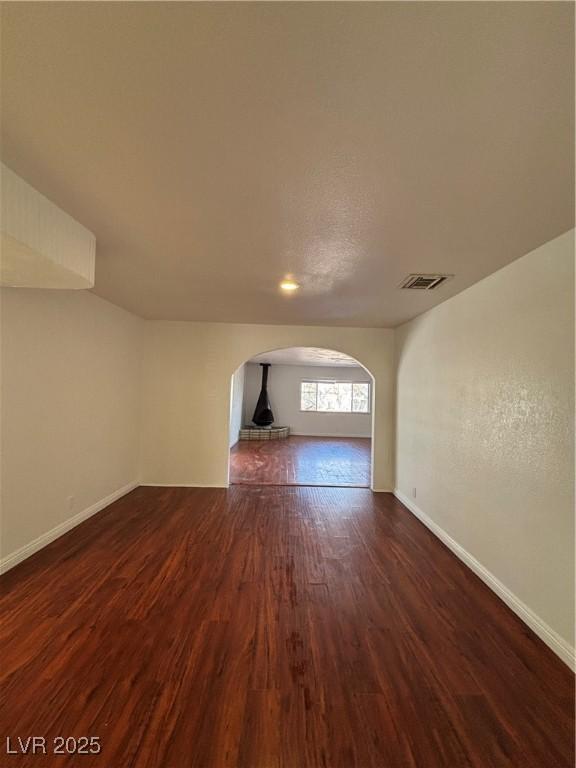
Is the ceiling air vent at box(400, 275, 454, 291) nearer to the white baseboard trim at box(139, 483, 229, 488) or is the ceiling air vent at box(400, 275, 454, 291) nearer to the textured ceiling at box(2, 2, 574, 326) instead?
the textured ceiling at box(2, 2, 574, 326)

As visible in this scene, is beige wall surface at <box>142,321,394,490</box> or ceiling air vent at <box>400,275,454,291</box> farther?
beige wall surface at <box>142,321,394,490</box>

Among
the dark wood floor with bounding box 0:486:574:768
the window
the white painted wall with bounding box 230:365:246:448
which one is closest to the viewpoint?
the dark wood floor with bounding box 0:486:574:768

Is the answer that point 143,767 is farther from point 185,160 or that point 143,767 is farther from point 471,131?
point 471,131

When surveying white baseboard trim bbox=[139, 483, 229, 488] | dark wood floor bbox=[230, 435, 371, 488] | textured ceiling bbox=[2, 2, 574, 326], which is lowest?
dark wood floor bbox=[230, 435, 371, 488]

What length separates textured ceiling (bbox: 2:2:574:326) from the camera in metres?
0.89

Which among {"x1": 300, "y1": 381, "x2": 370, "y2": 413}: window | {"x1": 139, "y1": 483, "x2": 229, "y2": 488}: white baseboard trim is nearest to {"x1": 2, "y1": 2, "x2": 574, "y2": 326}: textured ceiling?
{"x1": 139, "y1": 483, "x2": 229, "y2": 488}: white baseboard trim

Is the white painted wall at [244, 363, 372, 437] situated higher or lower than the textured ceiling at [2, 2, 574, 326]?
lower

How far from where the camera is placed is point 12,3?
843mm

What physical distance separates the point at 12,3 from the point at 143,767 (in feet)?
7.89

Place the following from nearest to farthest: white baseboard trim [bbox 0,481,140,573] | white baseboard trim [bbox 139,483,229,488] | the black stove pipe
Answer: white baseboard trim [bbox 0,481,140,573] < white baseboard trim [bbox 139,483,229,488] < the black stove pipe

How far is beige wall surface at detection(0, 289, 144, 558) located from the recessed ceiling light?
200cm

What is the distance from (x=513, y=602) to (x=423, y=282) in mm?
2443

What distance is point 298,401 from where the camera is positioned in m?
11.3

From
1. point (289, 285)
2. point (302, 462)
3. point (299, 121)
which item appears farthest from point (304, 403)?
point (299, 121)
